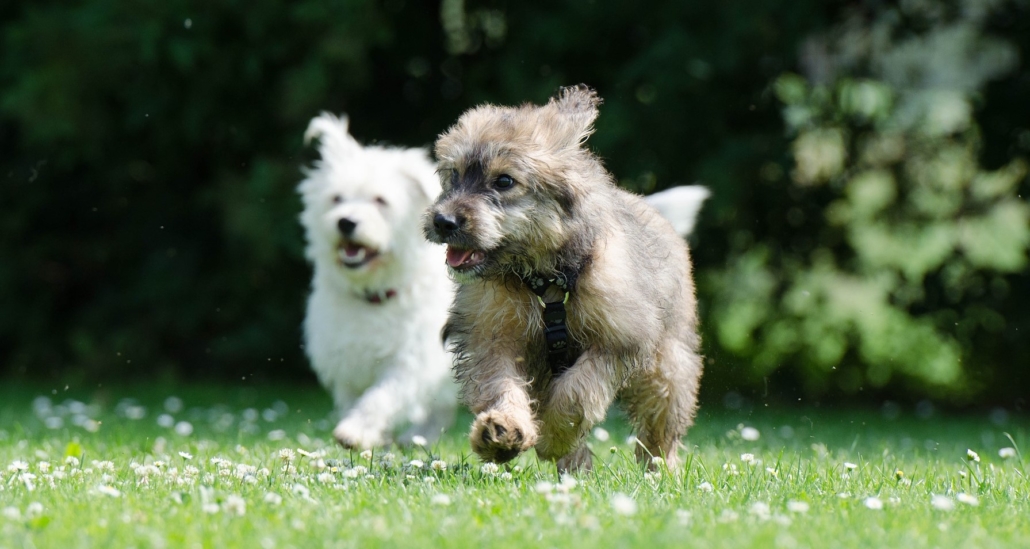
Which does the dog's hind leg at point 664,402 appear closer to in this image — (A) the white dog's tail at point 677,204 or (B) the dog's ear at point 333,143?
(A) the white dog's tail at point 677,204

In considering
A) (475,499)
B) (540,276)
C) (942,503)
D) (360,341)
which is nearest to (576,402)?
(540,276)

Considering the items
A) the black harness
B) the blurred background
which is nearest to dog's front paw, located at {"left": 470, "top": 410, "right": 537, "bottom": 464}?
the black harness

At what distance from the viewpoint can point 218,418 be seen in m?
8.38

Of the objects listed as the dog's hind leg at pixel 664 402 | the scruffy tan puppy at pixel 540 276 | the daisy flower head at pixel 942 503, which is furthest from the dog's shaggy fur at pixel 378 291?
the daisy flower head at pixel 942 503

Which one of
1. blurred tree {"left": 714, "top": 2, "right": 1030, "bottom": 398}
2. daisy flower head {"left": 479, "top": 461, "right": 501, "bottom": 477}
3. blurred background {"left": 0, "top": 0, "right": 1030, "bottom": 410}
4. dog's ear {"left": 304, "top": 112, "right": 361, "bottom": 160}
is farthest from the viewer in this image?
blurred tree {"left": 714, "top": 2, "right": 1030, "bottom": 398}

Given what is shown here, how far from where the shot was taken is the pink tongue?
14.1ft

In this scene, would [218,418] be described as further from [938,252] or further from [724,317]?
[938,252]

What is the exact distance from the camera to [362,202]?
671 cm

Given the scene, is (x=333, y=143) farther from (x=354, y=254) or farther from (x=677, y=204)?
(x=677, y=204)

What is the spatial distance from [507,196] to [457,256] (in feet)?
0.97

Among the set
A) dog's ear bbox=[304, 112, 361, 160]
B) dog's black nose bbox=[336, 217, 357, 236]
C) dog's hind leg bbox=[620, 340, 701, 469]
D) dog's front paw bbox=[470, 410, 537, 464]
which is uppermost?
dog's ear bbox=[304, 112, 361, 160]

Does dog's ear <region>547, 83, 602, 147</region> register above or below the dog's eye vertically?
above

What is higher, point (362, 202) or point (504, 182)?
point (362, 202)

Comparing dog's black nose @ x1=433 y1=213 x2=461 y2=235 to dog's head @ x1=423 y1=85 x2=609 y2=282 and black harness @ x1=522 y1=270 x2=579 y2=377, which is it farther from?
black harness @ x1=522 y1=270 x2=579 y2=377
